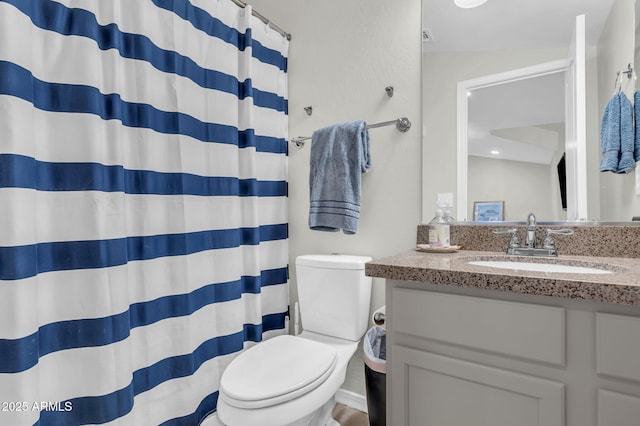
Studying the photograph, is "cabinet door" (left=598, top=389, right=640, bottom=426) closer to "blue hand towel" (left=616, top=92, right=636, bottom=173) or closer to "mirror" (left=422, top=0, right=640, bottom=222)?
"mirror" (left=422, top=0, right=640, bottom=222)

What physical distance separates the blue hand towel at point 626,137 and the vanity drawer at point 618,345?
2.30 ft

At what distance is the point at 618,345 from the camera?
2.11 feet

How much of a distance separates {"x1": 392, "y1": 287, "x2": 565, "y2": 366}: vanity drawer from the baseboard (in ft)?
3.17

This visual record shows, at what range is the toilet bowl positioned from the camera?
96 centimetres

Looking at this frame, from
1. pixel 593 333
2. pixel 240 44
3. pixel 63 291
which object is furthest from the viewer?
pixel 240 44

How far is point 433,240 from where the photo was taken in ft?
4.09

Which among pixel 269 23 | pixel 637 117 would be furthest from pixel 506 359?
pixel 269 23

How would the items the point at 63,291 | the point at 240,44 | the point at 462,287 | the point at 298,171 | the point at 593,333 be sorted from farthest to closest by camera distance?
the point at 298,171 < the point at 240,44 < the point at 63,291 < the point at 462,287 < the point at 593,333

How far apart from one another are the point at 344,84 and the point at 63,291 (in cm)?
150

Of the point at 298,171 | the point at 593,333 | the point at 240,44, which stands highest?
the point at 240,44

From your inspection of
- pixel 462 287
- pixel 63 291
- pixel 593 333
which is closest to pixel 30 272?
pixel 63 291

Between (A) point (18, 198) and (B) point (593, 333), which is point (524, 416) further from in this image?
(A) point (18, 198)

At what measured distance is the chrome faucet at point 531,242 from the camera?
3.62 ft

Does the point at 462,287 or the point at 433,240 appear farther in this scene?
the point at 433,240
